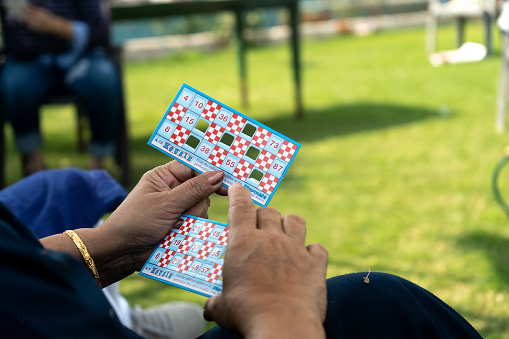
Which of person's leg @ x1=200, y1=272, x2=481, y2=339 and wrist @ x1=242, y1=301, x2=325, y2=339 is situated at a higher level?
wrist @ x1=242, y1=301, x2=325, y2=339

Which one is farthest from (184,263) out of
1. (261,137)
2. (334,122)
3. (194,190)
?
(334,122)

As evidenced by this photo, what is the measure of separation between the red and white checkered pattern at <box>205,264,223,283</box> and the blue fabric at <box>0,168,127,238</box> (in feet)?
1.89

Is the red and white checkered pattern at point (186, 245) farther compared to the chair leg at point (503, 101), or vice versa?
the chair leg at point (503, 101)

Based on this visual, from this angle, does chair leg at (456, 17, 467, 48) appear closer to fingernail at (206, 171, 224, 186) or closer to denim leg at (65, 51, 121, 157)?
denim leg at (65, 51, 121, 157)

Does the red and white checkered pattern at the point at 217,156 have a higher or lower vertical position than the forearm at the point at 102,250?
higher

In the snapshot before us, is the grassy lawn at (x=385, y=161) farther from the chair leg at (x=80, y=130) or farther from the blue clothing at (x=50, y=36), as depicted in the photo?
the blue clothing at (x=50, y=36)

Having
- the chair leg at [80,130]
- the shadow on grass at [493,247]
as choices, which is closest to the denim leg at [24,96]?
the chair leg at [80,130]

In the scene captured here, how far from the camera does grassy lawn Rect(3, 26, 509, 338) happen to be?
224 centimetres

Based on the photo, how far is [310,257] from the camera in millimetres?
811

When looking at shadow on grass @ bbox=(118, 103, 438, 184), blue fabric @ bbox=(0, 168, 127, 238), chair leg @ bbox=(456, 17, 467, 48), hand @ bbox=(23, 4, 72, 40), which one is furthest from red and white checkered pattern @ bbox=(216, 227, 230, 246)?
chair leg @ bbox=(456, 17, 467, 48)

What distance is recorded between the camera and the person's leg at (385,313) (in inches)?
34.7

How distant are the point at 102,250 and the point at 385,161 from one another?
269 cm

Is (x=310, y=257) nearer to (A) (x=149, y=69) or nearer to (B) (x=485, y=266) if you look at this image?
(B) (x=485, y=266)

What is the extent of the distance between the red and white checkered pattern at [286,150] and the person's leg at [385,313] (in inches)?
8.5
